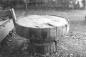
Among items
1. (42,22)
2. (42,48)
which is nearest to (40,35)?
(42,22)

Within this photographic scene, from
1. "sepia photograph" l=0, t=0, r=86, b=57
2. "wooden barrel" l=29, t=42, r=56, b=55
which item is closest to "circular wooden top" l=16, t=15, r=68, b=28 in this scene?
"sepia photograph" l=0, t=0, r=86, b=57

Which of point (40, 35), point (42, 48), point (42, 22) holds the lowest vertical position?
point (42, 48)

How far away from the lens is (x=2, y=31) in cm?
347

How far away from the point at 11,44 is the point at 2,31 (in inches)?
22.8

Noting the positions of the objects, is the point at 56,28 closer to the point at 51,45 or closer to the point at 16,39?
the point at 51,45

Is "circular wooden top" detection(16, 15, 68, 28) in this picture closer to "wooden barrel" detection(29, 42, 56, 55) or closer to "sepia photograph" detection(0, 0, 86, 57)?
"sepia photograph" detection(0, 0, 86, 57)

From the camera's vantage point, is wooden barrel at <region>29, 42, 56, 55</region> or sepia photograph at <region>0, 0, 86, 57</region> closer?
sepia photograph at <region>0, 0, 86, 57</region>

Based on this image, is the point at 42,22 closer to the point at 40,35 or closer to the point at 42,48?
the point at 40,35

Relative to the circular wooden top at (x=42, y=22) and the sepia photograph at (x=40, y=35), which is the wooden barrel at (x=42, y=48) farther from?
the circular wooden top at (x=42, y=22)

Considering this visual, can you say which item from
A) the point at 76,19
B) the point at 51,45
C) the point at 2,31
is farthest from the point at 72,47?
the point at 76,19

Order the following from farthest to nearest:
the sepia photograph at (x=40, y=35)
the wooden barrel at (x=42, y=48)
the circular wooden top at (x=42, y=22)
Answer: the wooden barrel at (x=42, y=48) < the circular wooden top at (x=42, y=22) < the sepia photograph at (x=40, y=35)

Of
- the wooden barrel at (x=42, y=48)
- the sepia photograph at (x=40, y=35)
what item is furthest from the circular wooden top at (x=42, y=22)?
the wooden barrel at (x=42, y=48)

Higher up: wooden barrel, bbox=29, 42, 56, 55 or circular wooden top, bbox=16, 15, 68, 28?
circular wooden top, bbox=16, 15, 68, 28

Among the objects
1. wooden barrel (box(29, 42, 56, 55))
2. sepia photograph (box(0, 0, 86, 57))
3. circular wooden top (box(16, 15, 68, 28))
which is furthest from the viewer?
wooden barrel (box(29, 42, 56, 55))
